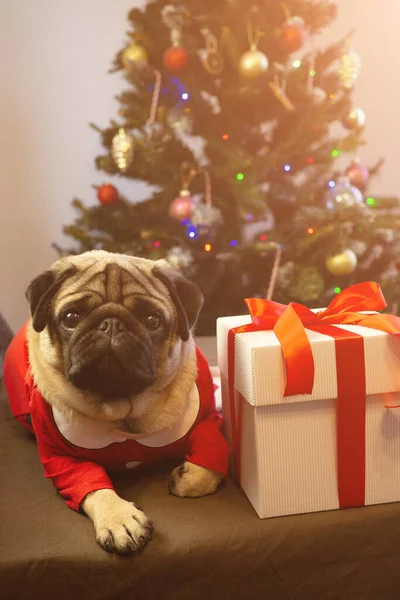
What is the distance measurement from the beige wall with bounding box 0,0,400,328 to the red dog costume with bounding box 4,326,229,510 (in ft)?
5.80

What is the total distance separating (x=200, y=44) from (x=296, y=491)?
1.87 metres

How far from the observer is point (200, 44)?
7.27 ft

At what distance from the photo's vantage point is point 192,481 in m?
1.02

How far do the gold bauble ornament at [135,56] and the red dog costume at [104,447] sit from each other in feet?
4.89

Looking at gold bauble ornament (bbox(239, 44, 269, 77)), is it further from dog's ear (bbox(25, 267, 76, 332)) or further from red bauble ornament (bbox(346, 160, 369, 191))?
dog's ear (bbox(25, 267, 76, 332))

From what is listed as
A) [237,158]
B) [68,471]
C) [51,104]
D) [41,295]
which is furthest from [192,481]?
[51,104]

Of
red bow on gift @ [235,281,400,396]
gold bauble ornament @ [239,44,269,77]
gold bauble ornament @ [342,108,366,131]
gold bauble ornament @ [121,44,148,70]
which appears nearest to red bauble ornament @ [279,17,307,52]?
gold bauble ornament @ [239,44,269,77]

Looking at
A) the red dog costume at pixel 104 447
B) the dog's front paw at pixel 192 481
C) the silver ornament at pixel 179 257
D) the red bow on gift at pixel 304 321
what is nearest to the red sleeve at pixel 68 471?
the red dog costume at pixel 104 447

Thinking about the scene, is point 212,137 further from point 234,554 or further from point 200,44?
point 234,554

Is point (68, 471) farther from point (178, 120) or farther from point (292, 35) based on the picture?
point (292, 35)

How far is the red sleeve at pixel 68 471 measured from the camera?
3.21ft

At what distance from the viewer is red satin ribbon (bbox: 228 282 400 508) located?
3.03 ft

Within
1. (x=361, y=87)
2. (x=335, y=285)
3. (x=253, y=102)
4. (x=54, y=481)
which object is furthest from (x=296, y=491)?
(x=361, y=87)

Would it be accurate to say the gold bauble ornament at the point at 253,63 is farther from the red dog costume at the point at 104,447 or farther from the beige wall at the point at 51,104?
the red dog costume at the point at 104,447
